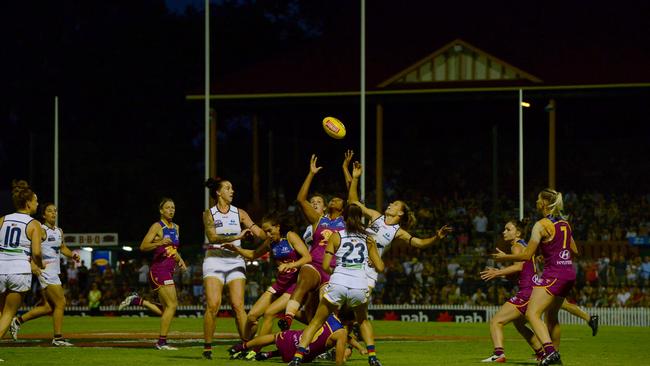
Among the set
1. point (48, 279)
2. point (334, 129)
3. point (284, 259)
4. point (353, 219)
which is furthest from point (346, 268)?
point (48, 279)

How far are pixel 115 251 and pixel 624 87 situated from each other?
17.6 meters

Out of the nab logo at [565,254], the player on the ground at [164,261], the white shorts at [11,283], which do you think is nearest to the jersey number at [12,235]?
the white shorts at [11,283]

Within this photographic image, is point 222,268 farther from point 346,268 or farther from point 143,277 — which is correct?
point 143,277

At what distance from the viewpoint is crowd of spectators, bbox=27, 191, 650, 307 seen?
3362cm

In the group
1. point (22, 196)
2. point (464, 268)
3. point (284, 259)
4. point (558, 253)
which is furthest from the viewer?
point (464, 268)

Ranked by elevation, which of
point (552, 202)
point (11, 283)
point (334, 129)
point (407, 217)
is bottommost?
point (11, 283)

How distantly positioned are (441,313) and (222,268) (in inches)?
648

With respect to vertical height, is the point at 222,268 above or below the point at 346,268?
below

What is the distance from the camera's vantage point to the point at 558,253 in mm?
16188

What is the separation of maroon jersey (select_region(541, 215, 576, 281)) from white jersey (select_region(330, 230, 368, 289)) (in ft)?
7.65

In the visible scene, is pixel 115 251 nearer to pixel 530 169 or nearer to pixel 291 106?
pixel 291 106

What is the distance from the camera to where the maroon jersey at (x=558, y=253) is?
1609 centimetres

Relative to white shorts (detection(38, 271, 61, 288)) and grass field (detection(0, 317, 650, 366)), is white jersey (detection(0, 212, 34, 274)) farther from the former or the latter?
white shorts (detection(38, 271, 61, 288))

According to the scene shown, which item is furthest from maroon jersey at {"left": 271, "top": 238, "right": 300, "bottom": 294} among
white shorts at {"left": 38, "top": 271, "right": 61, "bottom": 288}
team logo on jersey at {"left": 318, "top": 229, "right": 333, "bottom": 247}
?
white shorts at {"left": 38, "top": 271, "right": 61, "bottom": 288}
